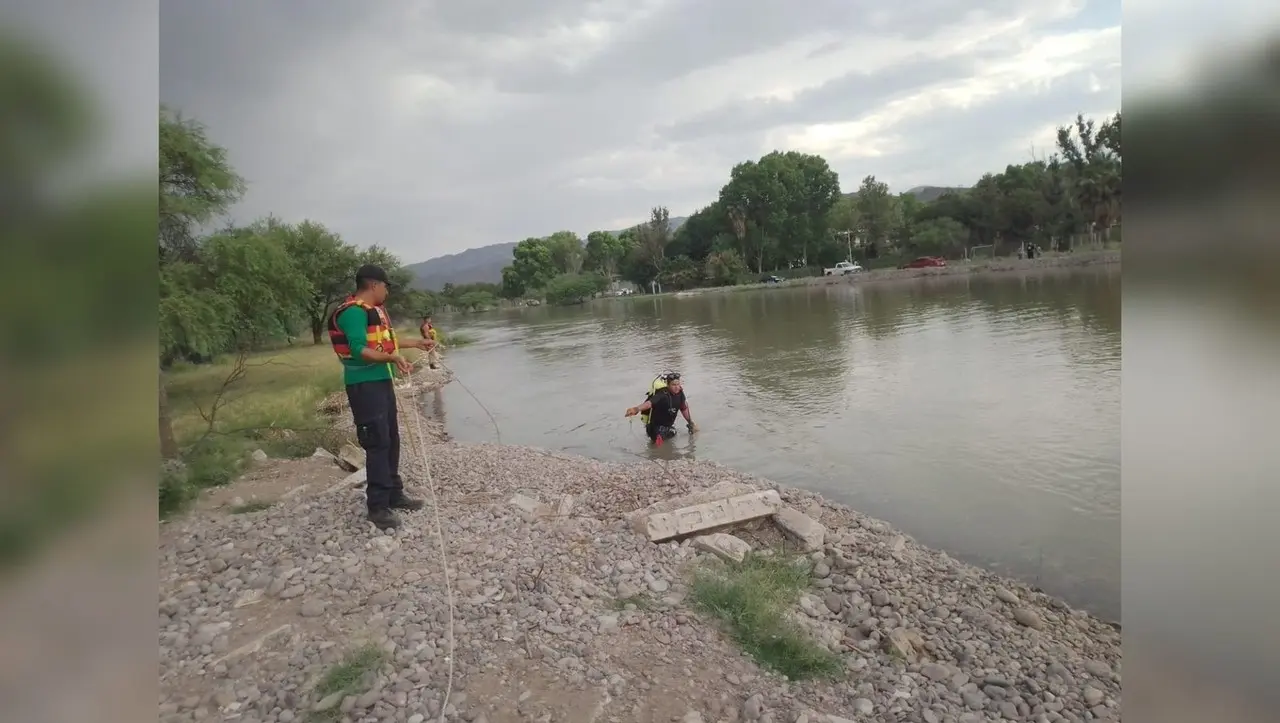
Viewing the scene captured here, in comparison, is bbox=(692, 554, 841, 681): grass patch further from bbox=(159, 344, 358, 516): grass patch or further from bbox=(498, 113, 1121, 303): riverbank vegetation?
bbox=(159, 344, 358, 516): grass patch

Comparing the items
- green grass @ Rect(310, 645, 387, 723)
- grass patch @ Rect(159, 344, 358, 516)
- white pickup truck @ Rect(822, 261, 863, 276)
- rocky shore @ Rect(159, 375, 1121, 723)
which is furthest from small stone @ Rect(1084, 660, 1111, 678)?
white pickup truck @ Rect(822, 261, 863, 276)

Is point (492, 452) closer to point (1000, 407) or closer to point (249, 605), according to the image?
point (249, 605)

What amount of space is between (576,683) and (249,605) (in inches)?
92.1

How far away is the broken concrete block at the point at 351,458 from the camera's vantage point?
744 cm

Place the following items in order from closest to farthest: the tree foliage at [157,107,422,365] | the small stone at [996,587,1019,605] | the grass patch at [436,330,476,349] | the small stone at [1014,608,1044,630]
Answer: the tree foliage at [157,107,422,365]
the small stone at [1014,608,1044,630]
the small stone at [996,587,1019,605]
the grass patch at [436,330,476,349]

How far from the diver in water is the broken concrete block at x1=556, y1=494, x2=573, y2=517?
405cm

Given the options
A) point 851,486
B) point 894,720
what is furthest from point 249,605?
point 851,486

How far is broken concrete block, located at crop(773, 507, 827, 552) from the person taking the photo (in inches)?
222

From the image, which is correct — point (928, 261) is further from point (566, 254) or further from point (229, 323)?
point (566, 254)

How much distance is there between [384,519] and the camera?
521 centimetres

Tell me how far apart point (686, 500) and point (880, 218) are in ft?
30.9

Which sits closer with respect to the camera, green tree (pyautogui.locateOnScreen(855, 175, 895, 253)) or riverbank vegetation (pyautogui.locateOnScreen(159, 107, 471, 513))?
riverbank vegetation (pyautogui.locateOnScreen(159, 107, 471, 513))

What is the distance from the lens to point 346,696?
3197 mm
